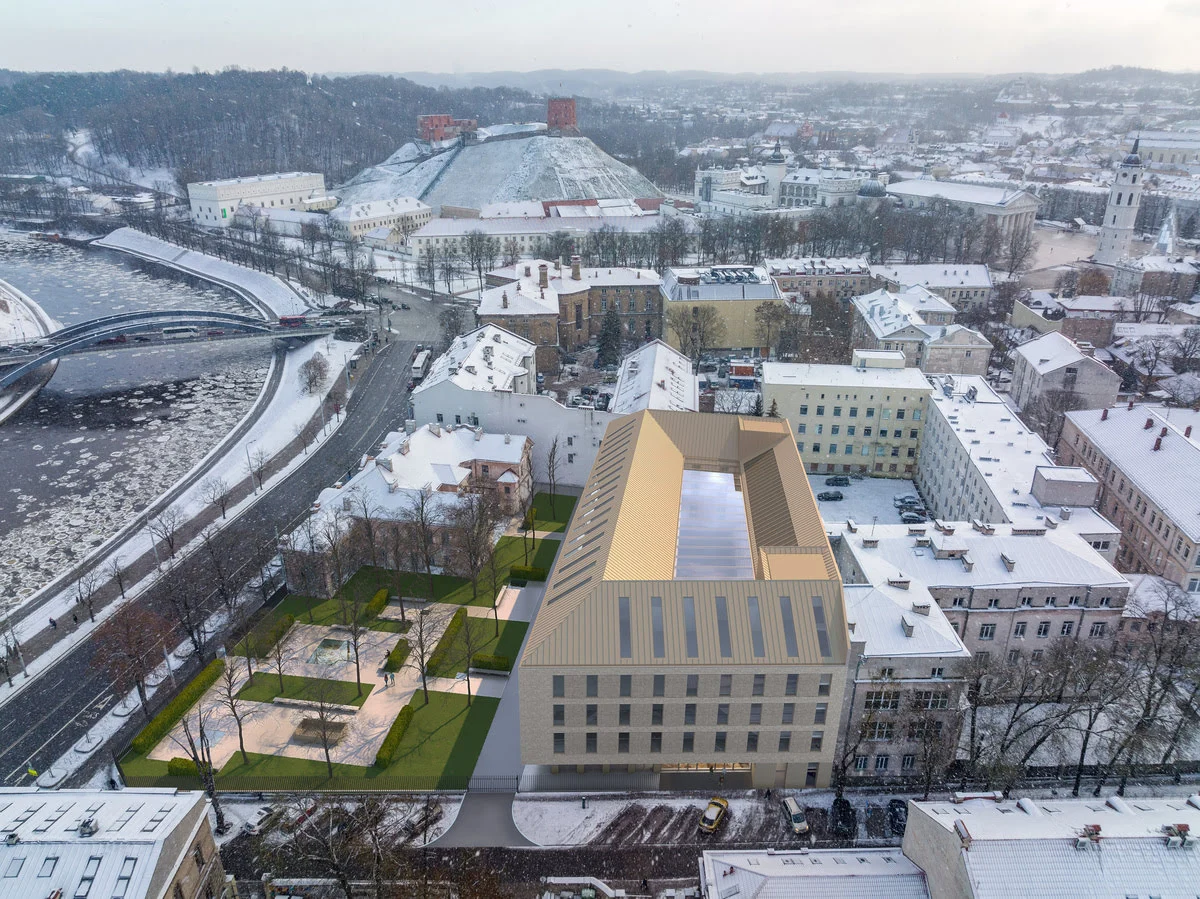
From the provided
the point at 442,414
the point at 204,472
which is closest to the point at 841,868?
the point at 442,414

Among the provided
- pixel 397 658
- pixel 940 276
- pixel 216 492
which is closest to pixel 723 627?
pixel 397 658

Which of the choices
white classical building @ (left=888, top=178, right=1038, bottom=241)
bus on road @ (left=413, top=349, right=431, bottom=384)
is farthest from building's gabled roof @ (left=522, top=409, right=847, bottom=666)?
white classical building @ (left=888, top=178, right=1038, bottom=241)

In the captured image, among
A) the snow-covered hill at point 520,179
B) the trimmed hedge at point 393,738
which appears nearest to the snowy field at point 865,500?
the trimmed hedge at point 393,738

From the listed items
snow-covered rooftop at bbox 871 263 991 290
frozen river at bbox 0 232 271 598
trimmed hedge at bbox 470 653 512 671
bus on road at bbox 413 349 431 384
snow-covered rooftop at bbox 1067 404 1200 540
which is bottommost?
frozen river at bbox 0 232 271 598

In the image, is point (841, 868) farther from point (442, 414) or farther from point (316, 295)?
point (316, 295)

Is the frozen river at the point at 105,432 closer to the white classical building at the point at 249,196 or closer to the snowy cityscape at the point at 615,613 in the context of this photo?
the snowy cityscape at the point at 615,613

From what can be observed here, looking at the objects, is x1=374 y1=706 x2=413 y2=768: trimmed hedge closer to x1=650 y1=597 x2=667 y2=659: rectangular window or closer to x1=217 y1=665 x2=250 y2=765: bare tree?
x1=217 y1=665 x2=250 y2=765: bare tree
